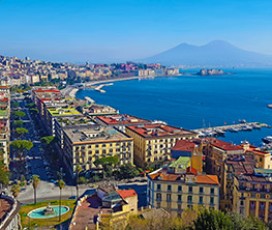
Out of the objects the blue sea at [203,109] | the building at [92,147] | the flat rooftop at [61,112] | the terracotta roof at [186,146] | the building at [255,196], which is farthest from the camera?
the blue sea at [203,109]

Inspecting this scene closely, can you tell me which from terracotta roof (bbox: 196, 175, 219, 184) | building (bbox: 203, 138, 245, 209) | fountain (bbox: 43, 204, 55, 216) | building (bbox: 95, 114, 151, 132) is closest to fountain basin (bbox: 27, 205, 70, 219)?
fountain (bbox: 43, 204, 55, 216)

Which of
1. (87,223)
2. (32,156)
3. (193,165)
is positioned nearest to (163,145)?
(193,165)

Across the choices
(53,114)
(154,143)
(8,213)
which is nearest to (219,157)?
(154,143)

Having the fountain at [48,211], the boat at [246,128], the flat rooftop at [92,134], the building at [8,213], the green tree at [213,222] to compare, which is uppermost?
the green tree at [213,222]

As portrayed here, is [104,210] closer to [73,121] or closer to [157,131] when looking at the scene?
[157,131]

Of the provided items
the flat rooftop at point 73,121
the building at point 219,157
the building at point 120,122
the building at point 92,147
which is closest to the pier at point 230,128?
the building at point 120,122

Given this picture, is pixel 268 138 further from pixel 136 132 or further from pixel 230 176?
pixel 230 176

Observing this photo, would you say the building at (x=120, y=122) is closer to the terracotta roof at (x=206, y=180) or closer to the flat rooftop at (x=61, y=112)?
the flat rooftop at (x=61, y=112)

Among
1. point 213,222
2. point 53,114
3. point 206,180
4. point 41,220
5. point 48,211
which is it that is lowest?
point 41,220
